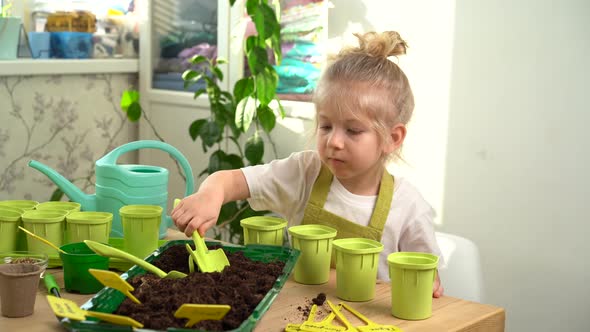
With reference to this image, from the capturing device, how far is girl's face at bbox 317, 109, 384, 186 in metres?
1.63

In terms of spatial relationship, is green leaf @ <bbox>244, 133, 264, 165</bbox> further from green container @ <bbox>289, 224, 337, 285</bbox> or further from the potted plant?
green container @ <bbox>289, 224, 337, 285</bbox>

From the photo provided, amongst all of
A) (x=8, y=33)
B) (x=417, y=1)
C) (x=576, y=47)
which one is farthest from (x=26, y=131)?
(x=576, y=47)

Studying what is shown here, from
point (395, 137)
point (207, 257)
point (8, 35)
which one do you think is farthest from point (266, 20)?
point (207, 257)

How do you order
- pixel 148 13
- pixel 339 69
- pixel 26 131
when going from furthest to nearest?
pixel 148 13, pixel 26 131, pixel 339 69

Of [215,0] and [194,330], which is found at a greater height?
[215,0]

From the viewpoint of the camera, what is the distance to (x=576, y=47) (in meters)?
2.16

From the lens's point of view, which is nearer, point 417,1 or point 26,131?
point 417,1

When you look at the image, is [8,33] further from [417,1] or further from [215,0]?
[417,1]

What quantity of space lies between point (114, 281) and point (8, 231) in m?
0.48

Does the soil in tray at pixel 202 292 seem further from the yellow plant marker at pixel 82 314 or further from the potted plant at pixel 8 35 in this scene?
the potted plant at pixel 8 35

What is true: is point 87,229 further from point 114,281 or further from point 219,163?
point 219,163

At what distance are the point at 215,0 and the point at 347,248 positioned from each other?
6.95 ft

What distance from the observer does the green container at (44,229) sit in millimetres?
1455

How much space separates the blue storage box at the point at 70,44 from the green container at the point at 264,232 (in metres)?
Result: 2.11
